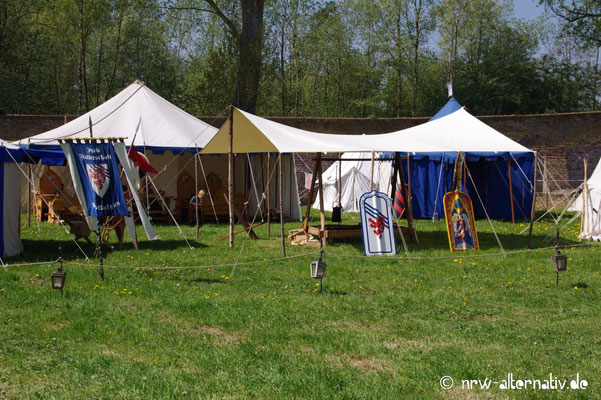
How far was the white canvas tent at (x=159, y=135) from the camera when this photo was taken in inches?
542

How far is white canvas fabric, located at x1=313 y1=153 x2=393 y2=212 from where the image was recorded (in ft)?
58.4

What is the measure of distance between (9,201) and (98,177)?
2281 mm

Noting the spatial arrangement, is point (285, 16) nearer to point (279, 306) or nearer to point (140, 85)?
point (140, 85)

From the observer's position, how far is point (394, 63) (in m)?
33.0

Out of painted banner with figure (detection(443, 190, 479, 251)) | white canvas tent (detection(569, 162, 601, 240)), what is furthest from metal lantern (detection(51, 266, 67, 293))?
white canvas tent (detection(569, 162, 601, 240))

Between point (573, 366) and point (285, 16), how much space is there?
2916 cm

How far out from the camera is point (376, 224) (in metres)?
9.70

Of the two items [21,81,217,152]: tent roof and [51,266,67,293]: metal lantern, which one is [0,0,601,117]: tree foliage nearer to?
[21,81,217,152]: tent roof

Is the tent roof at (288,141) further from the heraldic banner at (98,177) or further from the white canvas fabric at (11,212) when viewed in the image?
the white canvas fabric at (11,212)

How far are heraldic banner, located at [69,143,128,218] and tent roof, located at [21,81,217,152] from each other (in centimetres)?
558

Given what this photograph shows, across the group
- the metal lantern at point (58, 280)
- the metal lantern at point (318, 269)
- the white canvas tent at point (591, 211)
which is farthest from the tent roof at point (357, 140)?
the metal lantern at point (58, 280)

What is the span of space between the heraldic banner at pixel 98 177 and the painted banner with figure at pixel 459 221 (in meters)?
5.11

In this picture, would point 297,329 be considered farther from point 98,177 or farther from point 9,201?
point 9,201

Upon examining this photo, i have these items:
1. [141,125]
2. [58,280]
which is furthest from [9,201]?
[141,125]
